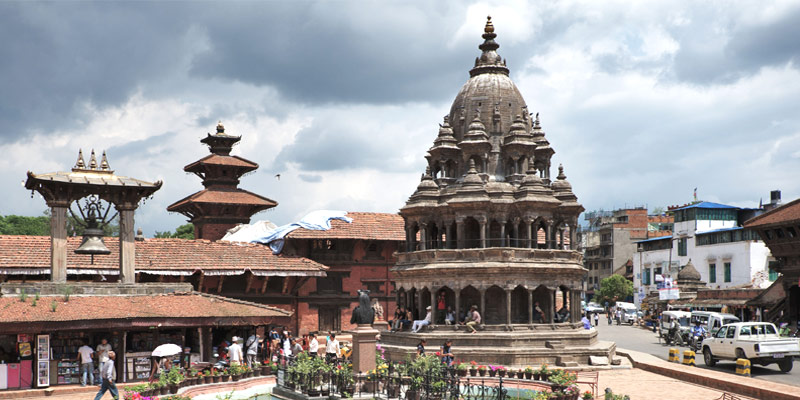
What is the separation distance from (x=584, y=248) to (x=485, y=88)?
70145 millimetres

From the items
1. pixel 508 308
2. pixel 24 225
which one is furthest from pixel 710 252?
pixel 24 225

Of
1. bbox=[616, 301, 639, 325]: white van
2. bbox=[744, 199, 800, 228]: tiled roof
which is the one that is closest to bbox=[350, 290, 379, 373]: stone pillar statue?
bbox=[744, 199, 800, 228]: tiled roof

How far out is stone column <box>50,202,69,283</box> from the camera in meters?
27.0

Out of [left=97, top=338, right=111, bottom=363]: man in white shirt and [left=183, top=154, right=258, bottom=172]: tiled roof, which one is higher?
[left=183, top=154, right=258, bottom=172]: tiled roof

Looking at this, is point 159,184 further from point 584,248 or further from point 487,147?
point 584,248

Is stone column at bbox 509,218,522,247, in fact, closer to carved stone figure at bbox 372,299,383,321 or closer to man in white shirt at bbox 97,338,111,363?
carved stone figure at bbox 372,299,383,321

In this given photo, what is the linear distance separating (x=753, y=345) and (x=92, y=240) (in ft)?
80.0

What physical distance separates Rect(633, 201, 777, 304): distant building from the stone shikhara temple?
26.2 m

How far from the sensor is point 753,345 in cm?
2830

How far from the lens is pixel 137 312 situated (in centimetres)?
2642

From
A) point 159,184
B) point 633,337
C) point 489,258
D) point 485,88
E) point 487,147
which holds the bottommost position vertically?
point 633,337

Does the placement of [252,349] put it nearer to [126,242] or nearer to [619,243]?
[126,242]

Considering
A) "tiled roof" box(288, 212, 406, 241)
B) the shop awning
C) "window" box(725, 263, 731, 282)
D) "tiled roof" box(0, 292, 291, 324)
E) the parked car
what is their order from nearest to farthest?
the shop awning
"tiled roof" box(0, 292, 291, 324)
"tiled roof" box(288, 212, 406, 241)
the parked car
"window" box(725, 263, 731, 282)

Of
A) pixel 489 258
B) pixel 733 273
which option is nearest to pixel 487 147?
pixel 489 258
